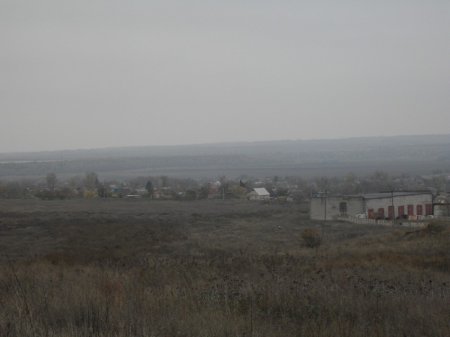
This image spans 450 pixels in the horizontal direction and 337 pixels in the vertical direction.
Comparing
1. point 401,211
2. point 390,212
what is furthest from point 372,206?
point 401,211

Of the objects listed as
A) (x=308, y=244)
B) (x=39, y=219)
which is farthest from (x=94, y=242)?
(x=39, y=219)

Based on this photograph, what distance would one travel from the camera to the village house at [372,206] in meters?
46.2

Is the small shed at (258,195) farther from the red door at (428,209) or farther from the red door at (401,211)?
the red door at (401,211)

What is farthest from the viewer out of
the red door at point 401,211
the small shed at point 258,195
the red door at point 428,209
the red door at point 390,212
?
the small shed at point 258,195

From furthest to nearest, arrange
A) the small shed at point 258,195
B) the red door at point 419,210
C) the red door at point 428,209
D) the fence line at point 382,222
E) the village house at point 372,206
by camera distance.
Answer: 1. the small shed at point 258,195
2. the red door at point 428,209
3. the red door at point 419,210
4. the village house at point 372,206
5. the fence line at point 382,222

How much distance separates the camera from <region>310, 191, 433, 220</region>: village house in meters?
46.2

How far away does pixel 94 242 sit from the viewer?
84.5 feet

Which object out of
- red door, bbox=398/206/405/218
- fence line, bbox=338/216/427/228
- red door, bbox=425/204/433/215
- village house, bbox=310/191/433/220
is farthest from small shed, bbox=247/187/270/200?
fence line, bbox=338/216/427/228

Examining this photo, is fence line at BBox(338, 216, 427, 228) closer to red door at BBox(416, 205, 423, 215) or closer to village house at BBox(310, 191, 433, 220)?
village house at BBox(310, 191, 433, 220)

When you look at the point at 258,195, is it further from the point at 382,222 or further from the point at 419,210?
the point at 382,222

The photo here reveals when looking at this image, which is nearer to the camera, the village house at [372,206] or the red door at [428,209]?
the village house at [372,206]

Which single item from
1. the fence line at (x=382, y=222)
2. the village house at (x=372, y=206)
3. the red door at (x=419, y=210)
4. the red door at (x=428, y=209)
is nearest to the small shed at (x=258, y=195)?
the village house at (x=372, y=206)

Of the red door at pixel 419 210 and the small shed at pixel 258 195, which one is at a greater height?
the red door at pixel 419 210

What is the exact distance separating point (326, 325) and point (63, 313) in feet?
8.17
